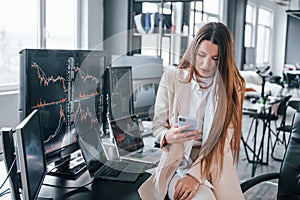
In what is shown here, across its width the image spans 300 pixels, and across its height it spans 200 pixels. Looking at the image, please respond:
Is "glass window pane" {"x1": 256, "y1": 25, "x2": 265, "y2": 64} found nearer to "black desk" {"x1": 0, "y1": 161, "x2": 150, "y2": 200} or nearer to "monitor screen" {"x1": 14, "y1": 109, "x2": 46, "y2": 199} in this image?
"black desk" {"x1": 0, "y1": 161, "x2": 150, "y2": 200}

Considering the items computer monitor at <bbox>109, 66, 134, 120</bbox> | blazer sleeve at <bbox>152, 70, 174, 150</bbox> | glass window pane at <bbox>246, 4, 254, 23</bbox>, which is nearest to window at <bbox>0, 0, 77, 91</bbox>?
computer monitor at <bbox>109, 66, 134, 120</bbox>

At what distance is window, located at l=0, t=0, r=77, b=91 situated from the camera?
346 cm

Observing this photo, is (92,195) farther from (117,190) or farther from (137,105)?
(137,105)

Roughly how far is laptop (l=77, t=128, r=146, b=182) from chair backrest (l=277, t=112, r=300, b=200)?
761mm

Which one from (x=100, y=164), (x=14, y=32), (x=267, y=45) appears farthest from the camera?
(x=267, y=45)

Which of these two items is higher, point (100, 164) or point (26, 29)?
point (26, 29)

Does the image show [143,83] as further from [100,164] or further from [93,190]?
[93,190]

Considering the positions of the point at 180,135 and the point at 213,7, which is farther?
the point at 213,7

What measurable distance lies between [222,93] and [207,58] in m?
0.16

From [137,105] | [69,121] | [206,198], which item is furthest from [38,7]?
[206,198]

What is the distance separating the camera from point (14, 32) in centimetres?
359

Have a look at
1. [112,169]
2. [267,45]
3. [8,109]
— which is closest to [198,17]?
[8,109]

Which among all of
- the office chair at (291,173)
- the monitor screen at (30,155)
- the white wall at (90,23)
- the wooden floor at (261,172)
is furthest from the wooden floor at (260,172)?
the white wall at (90,23)

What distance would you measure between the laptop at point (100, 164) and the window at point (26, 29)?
1621 millimetres
